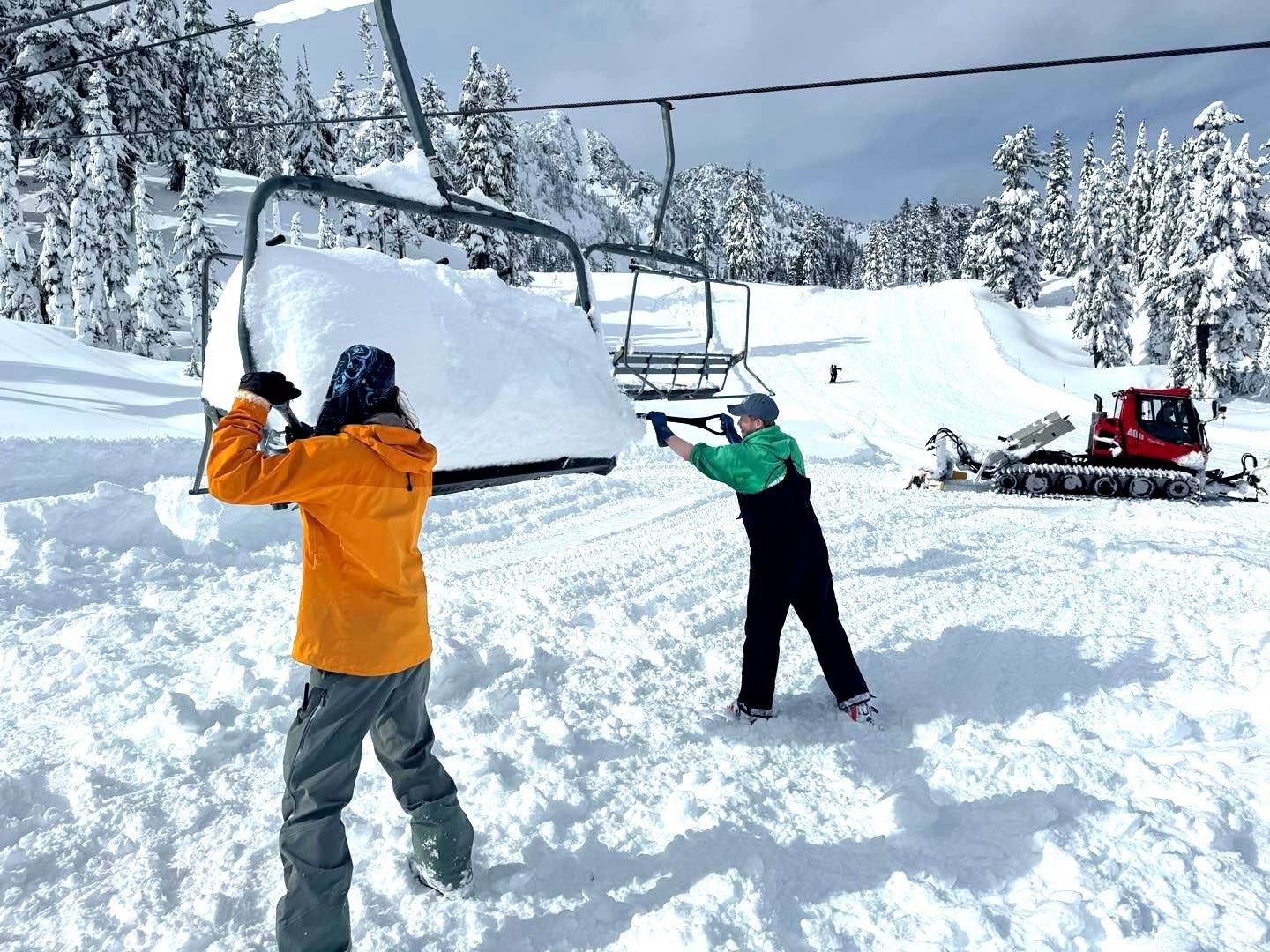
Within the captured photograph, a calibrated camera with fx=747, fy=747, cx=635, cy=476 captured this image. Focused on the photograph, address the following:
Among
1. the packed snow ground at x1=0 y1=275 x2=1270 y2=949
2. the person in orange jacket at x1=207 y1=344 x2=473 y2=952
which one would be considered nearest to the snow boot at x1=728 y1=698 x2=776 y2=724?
the packed snow ground at x1=0 y1=275 x2=1270 y2=949

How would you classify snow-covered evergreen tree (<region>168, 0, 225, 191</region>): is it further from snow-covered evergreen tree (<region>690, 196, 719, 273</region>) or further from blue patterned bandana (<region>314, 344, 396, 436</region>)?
snow-covered evergreen tree (<region>690, 196, 719, 273</region>)

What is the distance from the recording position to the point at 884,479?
1287 cm

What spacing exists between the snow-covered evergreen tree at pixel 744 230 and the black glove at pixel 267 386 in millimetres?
56470

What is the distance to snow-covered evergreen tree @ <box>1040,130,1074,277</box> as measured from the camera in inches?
1948

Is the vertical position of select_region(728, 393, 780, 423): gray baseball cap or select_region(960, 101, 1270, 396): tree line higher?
select_region(960, 101, 1270, 396): tree line

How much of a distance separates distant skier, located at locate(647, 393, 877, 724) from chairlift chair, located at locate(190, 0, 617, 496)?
0.73 metres

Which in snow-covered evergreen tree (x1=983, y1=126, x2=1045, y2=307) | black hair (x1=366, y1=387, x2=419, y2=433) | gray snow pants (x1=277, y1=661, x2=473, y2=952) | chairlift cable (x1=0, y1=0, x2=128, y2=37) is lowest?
gray snow pants (x1=277, y1=661, x2=473, y2=952)

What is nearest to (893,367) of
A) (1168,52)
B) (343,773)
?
(1168,52)

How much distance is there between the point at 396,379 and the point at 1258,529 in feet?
37.0

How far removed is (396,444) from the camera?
7.77 feet

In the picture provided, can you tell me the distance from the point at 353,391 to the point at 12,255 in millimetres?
30497

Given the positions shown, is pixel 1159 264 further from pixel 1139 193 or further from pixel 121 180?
pixel 121 180

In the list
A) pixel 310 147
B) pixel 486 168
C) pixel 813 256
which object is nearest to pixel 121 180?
pixel 310 147

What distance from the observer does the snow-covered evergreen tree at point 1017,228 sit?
153ft
